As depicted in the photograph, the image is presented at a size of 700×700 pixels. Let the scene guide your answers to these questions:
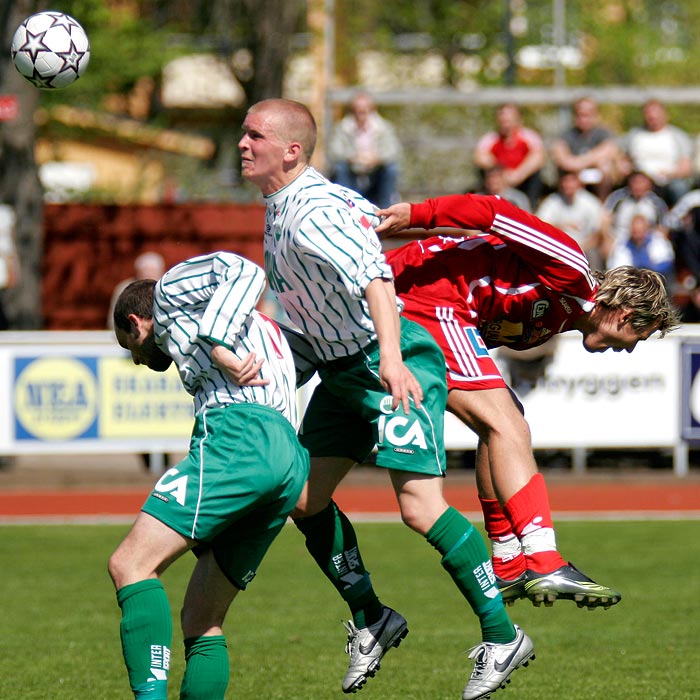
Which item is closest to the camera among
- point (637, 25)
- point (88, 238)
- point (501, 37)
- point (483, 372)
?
point (483, 372)

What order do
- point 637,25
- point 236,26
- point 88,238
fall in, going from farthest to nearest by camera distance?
point 637,25 < point 236,26 < point 88,238

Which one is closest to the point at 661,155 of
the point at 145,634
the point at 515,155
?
the point at 515,155

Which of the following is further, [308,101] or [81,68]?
[308,101]

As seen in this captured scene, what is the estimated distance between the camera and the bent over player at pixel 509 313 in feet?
19.2

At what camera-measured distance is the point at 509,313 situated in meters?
6.18

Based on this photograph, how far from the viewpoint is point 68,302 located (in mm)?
19297

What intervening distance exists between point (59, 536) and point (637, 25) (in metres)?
32.5

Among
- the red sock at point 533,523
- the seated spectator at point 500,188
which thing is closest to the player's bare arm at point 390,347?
the red sock at point 533,523

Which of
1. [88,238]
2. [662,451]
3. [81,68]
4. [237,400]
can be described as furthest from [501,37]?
[237,400]

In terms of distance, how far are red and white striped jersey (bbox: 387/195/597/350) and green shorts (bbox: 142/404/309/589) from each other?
1.31 metres

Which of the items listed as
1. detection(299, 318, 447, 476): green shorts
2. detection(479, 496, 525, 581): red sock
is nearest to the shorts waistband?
detection(299, 318, 447, 476): green shorts

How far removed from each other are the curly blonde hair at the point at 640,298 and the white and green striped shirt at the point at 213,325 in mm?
1649

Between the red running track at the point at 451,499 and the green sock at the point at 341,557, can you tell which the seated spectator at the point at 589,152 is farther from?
the green sock at the point at 341,557

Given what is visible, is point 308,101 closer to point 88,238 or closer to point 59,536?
point 88,238
